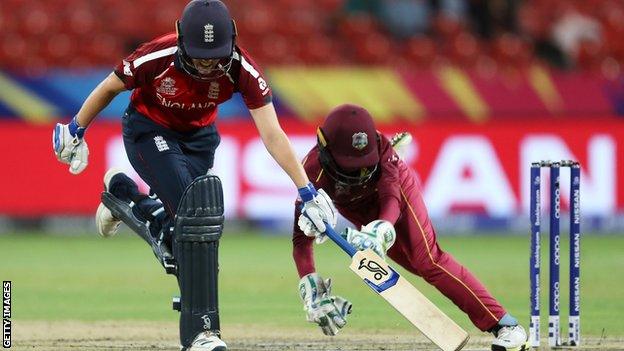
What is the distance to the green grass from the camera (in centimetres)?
794

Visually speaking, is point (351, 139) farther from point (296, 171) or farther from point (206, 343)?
point (206, 343)

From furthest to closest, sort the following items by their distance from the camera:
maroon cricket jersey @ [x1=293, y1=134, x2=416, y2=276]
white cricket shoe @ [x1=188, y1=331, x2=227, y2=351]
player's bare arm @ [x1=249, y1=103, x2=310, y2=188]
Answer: maroon cricket jersey @ [x1=293, y1=134, x2=416, y2=276], player's bare arm @ [x1=249, y1=103, x2=310, y2=188], white cricket shoe @ [x1=188, y1=331, x2=227, y2=351]

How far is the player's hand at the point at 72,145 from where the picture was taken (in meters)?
6.35

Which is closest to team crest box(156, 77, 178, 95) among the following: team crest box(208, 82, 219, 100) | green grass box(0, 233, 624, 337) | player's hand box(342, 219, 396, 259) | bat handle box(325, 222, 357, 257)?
team crest box(208, 82, 219, 100)

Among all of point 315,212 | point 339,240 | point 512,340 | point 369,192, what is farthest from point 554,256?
point 315,212

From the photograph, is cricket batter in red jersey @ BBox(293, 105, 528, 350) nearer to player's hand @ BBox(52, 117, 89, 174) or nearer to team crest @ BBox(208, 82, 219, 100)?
team crest @ BBox(208, 82, 219, 100)

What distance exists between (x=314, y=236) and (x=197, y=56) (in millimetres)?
1015

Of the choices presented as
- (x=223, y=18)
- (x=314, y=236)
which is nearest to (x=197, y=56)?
(x=223, y=18)

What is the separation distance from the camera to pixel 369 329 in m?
7.29

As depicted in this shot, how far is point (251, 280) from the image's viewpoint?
9883 millimetres

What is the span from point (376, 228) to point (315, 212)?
0.96 ft

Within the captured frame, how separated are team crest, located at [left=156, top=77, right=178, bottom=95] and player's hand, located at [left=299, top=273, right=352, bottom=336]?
113cm

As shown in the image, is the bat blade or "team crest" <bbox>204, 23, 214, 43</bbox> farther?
the bat blade

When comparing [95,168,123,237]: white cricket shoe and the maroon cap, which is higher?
[95,168,123,237]: white cricket shoe
